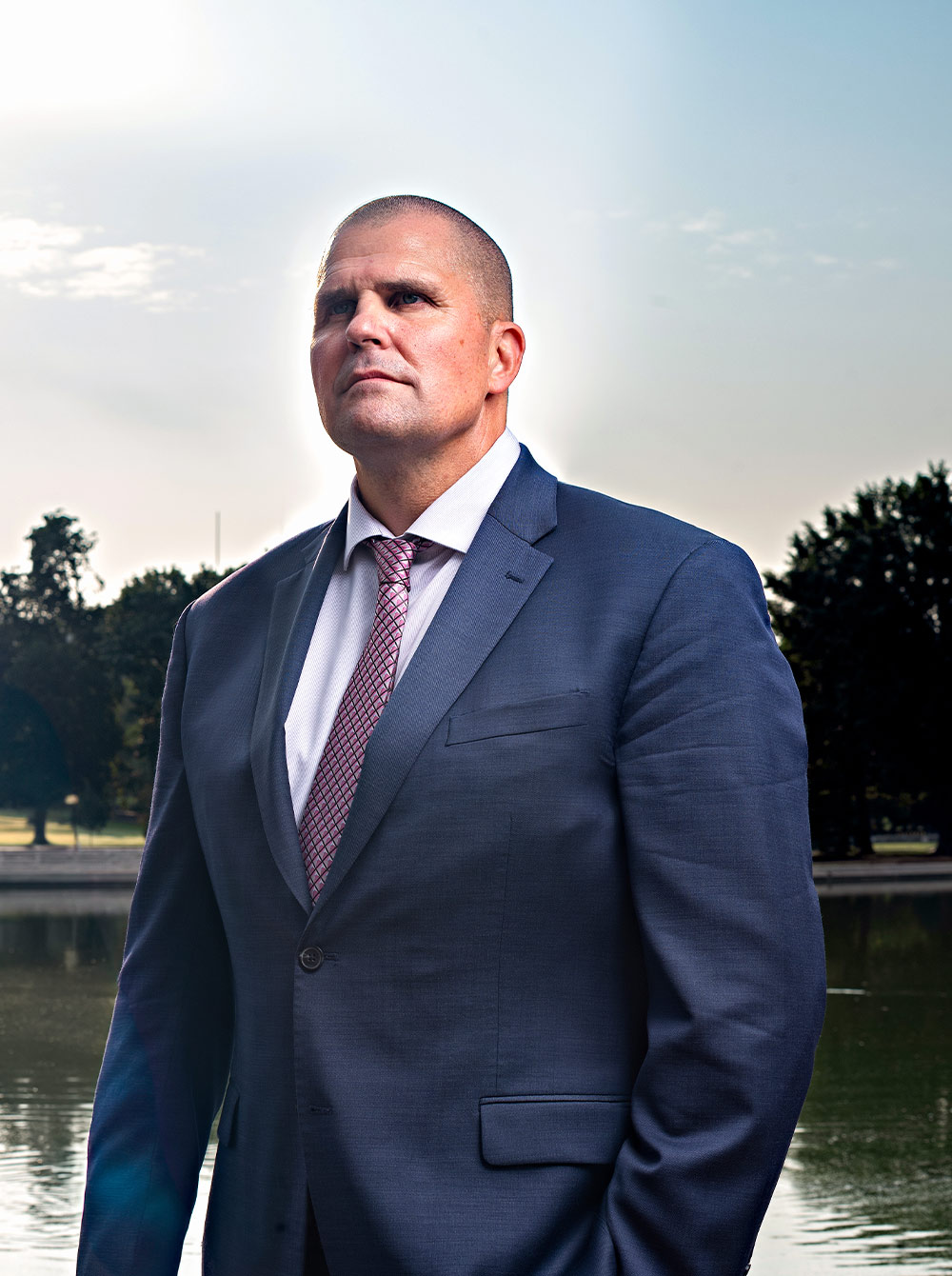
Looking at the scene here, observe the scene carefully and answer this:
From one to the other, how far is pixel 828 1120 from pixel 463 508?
300 inches

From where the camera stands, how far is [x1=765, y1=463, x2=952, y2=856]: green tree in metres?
41.1

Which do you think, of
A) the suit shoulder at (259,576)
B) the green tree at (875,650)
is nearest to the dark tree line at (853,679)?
the green tree at (875,650)

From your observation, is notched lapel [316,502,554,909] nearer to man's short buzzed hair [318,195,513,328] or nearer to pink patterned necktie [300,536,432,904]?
pink patterned necktie [300,536,432,904]

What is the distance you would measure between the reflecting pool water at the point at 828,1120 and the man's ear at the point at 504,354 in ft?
15.2

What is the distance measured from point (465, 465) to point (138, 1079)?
1051 mm

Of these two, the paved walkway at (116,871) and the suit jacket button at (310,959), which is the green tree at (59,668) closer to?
the paved walkway at (116,871)

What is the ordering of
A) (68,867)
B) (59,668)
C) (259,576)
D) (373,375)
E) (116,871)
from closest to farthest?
(373,375) < (259,576) < (116,871) < (68,867) < (59,668)

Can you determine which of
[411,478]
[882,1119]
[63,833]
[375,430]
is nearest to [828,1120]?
[882,1119]

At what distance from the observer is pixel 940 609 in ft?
139

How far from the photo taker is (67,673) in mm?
50906

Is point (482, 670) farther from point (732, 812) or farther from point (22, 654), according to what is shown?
point (22, 654)

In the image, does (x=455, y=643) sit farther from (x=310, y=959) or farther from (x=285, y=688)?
(x=310, y=959)

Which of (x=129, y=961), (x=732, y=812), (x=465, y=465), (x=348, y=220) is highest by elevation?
(x=348, y=220)

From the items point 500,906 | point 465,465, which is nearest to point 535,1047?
point 500,906
